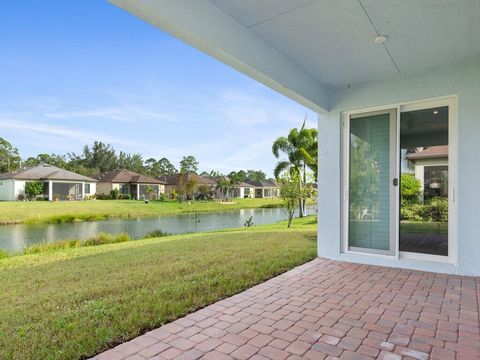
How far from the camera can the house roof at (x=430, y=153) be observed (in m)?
4.64

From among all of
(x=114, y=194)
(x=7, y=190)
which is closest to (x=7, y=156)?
(x=7, y=190)

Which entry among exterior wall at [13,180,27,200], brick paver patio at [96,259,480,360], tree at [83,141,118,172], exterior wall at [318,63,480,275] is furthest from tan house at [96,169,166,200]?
brick paver patio at [96,259,480,360]

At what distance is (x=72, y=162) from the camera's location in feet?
147

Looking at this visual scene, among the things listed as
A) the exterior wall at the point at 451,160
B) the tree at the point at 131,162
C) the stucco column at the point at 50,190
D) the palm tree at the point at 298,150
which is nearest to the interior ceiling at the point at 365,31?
the exterior wall at the point at 451,160

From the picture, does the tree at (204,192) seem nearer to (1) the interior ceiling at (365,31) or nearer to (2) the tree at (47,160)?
(2) the tree at (47,160)

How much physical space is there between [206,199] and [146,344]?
35.7 m

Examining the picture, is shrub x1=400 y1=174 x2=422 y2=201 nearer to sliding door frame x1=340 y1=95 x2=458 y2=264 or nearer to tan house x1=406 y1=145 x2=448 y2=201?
tan house x1=406 y1=145 x2=448 y2=201

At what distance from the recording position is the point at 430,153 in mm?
5184

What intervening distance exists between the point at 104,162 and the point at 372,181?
48826 millimetres

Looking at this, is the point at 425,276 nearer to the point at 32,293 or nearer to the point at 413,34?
the point at 413,34

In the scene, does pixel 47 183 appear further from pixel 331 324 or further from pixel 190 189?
pixel 331 324

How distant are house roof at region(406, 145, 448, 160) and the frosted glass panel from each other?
0.77 metres

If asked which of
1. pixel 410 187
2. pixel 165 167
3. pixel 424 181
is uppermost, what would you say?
pixel 165 167

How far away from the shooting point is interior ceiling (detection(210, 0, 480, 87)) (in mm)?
2611
